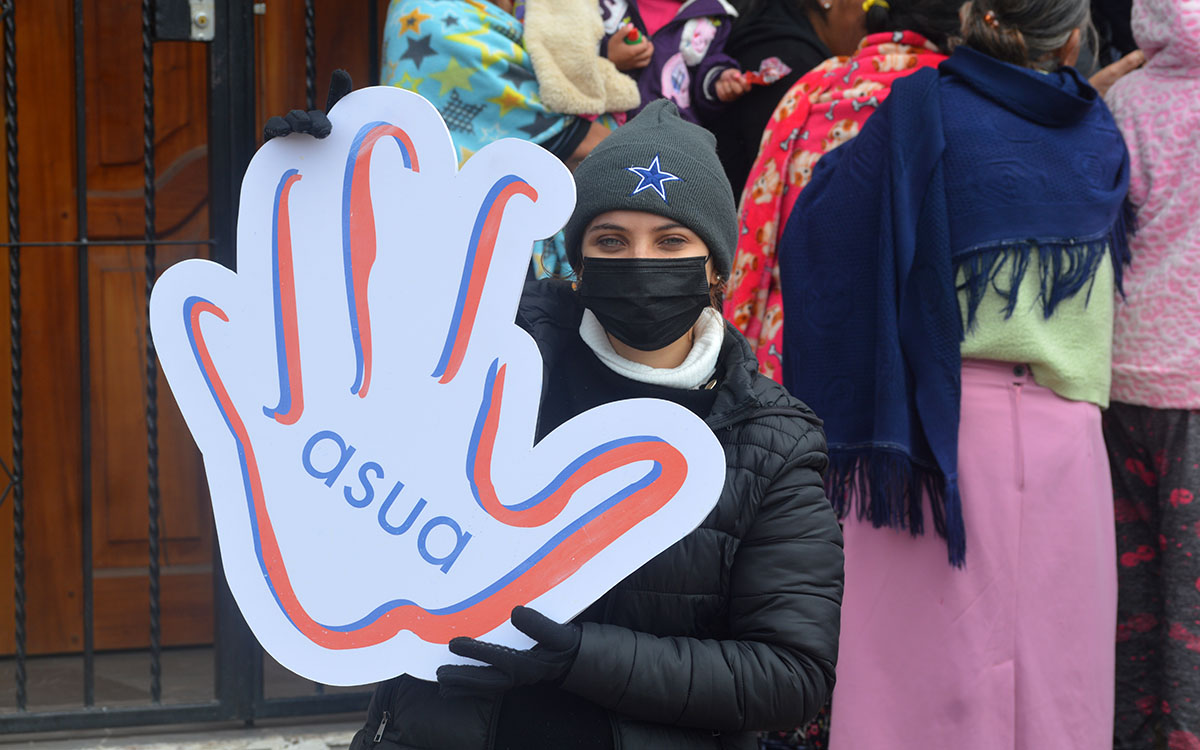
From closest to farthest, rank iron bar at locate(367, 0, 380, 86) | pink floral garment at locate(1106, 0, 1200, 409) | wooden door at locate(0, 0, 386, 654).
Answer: pink floral garment at locate(1106, 0, 1200, 409), iron bar at locate(367, 0, 380, 86), wooden door at locate(0, 0, 386, 654)

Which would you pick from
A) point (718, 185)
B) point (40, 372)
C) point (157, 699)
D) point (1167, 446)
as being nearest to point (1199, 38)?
point (1167, 446)

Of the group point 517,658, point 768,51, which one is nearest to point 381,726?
point 517,658

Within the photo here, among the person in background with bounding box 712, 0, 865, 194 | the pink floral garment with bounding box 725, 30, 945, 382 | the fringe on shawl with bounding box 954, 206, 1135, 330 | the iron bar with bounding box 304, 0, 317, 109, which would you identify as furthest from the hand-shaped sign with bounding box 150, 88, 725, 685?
the person in background with bounding box 712, 0, 865, 194

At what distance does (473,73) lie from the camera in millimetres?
2838

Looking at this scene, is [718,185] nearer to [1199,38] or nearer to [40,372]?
[1199,38]

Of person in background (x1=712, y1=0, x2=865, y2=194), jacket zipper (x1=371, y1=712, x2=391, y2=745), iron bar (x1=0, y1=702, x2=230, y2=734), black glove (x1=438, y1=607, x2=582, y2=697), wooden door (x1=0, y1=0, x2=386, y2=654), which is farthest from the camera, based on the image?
wooden door (x1=0, y1=0, x2=386, y2=654)

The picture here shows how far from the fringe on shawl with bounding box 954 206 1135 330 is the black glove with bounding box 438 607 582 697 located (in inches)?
60.3

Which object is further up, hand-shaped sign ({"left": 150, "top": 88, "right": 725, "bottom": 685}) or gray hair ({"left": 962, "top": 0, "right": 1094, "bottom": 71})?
gray hair ({"left": 962, "top": 0, "right": 1094, "bottom": 71})

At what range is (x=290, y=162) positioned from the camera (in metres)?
1.57

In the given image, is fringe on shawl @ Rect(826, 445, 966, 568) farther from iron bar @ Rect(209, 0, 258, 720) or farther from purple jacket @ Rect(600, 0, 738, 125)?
iron bar @ Rect(209, 0, 258, 720)

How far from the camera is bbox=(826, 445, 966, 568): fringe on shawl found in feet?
8.61

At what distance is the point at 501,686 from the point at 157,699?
207 centimetres

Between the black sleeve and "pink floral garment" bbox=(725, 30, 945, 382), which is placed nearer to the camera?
the black sleeve

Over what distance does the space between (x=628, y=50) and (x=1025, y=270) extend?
1143mm
